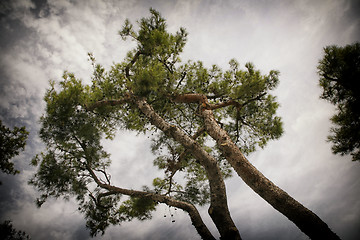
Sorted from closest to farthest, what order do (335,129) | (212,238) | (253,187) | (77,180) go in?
(253,187) < (212,238) < (77,180) < (335,129)

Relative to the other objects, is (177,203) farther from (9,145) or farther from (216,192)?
(9,145)

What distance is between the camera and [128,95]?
16.9ft

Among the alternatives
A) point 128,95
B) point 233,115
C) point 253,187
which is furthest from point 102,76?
point 253,187

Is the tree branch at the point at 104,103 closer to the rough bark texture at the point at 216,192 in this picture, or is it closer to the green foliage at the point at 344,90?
the rough bark texture at the point at 216,192

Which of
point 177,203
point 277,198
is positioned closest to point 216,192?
point 277,198

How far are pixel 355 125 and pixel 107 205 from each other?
9526 mm

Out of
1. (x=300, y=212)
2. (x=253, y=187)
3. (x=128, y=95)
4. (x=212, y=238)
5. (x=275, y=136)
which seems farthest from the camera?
(x=128, y=95)

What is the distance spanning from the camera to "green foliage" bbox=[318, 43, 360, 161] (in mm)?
4906

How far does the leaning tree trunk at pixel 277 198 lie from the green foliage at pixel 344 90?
5201 mm

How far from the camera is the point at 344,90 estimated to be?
5.32m

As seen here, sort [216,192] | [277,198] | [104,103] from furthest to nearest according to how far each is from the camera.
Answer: [104,103] → [216,192] → [277,198]

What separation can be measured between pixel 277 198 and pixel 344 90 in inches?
231

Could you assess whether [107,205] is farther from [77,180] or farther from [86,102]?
[86,102]

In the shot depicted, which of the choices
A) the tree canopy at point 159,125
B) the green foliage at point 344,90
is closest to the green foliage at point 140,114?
the tree canopy at point 159,125
